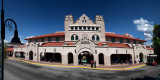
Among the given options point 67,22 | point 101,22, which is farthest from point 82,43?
point 101,22

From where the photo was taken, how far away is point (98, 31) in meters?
27.2

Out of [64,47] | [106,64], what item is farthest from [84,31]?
[106,64]

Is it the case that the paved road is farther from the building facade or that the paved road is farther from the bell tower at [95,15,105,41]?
the bell tower at [95,15,105,41]

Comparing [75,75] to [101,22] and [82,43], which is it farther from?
[101,22]

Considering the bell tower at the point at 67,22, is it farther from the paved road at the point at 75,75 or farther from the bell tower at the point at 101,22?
the paved road at the point at 75,75

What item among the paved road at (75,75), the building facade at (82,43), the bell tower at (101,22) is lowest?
the paved road at (75,75)

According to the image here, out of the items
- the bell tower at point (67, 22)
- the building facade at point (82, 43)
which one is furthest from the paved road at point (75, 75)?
the bell tower at point (67, 22)

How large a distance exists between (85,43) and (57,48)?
924 cm

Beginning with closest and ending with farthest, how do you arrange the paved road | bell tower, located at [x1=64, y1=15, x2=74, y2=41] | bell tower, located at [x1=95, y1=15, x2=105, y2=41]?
the paved road → bell tower, located at [x1=64, y1=15, x2=74, y2=41] → bell tower, located at [x1=95, y1=15, x2=105, y2=41]

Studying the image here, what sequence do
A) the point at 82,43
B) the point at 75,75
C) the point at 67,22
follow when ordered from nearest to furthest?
the point at 75,75 < the point at 82,43 < the point at 67,22

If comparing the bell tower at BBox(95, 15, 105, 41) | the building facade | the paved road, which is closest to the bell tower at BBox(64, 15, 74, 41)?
the building facade

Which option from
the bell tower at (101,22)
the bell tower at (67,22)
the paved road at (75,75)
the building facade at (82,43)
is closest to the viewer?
the paved road at (75,75)

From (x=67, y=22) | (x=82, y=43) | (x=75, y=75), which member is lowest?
(x=75, y=75)

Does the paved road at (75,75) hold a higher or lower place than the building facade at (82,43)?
lower
